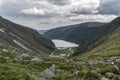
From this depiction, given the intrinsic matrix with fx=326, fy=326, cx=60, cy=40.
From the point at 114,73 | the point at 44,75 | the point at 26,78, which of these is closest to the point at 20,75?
the point at 26,78

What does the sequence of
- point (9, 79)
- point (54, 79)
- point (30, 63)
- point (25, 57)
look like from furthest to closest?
point (25, 57) → point (30, 63) → point (54, 79) → point (9, 79)

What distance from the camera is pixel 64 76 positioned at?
46.9m

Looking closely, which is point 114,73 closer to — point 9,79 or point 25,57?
point 9,79

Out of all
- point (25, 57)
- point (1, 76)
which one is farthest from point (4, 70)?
point (25, 57)

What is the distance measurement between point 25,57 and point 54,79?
121 ft

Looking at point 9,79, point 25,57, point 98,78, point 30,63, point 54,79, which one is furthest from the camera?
point 25,57

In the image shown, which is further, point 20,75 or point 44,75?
point 44,75

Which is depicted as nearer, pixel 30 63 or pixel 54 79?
pixel 54 79

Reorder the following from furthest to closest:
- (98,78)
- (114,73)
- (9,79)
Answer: (114,73)
(98,78)
(9,79)

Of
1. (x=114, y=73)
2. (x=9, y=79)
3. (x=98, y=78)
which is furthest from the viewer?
(x=114, y=73)

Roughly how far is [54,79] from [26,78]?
4.26 meters

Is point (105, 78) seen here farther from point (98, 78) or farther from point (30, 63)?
point (30, 63)

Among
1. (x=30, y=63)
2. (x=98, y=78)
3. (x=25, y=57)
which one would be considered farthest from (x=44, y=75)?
(x=25, y=57)

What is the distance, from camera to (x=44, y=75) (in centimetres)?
4456
